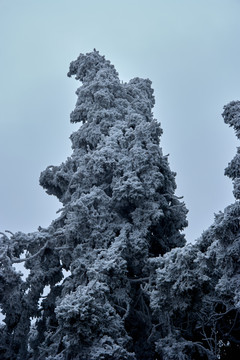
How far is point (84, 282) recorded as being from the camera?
12656 mm

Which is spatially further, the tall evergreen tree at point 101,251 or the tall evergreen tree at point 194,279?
the tall evergreen tree at point 101,251

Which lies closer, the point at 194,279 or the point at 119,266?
the point at 194,279

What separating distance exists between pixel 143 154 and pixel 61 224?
471 cm

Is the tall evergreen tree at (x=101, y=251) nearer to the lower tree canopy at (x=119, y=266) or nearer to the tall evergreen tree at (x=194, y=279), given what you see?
the lower tree canopy at (x=119, y=266)

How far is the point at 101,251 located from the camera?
12281mm

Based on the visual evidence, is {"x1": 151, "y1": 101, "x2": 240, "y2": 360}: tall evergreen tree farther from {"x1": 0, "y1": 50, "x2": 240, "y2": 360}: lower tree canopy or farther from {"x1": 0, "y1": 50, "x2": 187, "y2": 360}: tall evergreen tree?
{"x1": 0, "y1": 50, "x2": 187, "y2": 360}: tall evergreen tree

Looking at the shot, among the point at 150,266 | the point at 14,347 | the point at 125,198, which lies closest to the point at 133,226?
the point at 125,198

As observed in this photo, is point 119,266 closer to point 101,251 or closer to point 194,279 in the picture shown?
point 101,251

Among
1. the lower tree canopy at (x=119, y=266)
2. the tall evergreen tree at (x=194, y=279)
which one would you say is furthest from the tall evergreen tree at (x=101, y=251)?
the tall evergreen tree at (x=194, y=279)

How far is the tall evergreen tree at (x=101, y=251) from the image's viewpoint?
410 inches

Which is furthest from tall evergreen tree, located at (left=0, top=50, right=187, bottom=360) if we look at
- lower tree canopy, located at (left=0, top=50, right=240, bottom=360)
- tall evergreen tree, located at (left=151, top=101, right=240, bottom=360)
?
tall evergreen tree, located at (left=151, top=101, right=240, bottom=360)

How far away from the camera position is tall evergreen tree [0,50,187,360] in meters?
10.4

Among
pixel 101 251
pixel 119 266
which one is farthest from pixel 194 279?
pixel 101 251

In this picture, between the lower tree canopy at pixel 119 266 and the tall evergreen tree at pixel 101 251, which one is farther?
the tall evergreen tree at pixel 101 251
